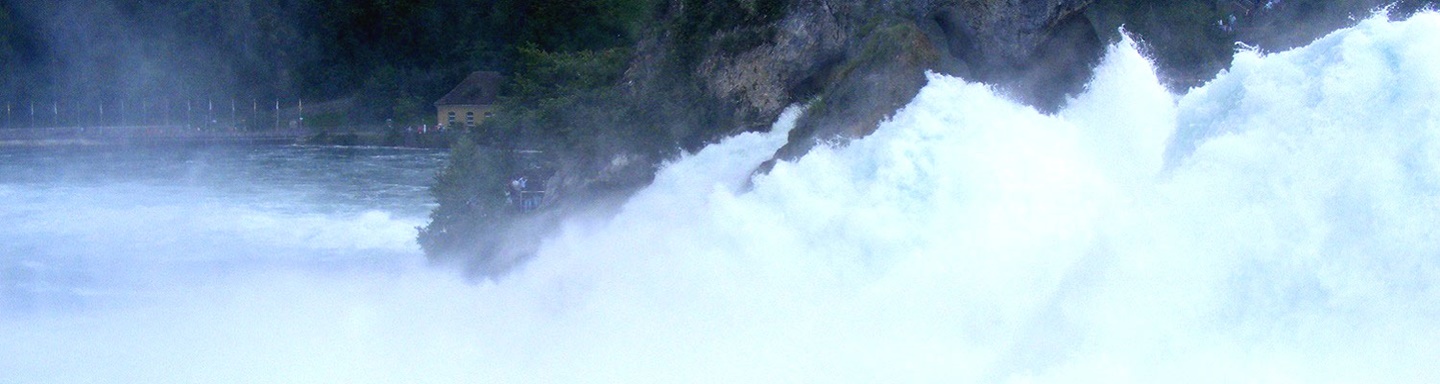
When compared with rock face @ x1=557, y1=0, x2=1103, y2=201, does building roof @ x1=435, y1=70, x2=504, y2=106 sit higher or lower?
lower

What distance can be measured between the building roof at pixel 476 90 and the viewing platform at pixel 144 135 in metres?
5.87

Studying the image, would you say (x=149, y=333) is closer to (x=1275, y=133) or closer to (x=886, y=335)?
(x=886, y=335)

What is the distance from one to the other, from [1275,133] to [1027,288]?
1.41 metres

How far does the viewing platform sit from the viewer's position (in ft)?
97.5

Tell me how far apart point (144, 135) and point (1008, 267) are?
24.1 m

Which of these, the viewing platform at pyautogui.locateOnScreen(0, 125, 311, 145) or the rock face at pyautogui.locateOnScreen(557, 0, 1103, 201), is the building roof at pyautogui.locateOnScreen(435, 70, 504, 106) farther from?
the rock face at pyautogui.locateOnScreen(557, 0, 1103, 201)

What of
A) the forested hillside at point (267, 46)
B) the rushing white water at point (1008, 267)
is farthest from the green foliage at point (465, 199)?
the forested hillside at point (267, 46)

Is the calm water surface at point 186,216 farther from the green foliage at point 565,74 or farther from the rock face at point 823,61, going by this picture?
the rock face at point 823,61

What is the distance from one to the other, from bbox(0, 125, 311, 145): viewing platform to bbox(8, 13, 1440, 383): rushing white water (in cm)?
1837

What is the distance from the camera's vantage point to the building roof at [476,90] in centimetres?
2412

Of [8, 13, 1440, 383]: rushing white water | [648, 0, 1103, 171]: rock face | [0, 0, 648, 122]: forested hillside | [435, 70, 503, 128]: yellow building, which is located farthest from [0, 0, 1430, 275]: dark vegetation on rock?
[0, 0, 648, 122]: forested hillside

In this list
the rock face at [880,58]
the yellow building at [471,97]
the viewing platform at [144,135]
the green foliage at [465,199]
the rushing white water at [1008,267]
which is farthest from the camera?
the viewing platform at [144,135]

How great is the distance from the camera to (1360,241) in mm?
7605

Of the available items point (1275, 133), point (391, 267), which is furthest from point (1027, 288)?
point (391, 267)
